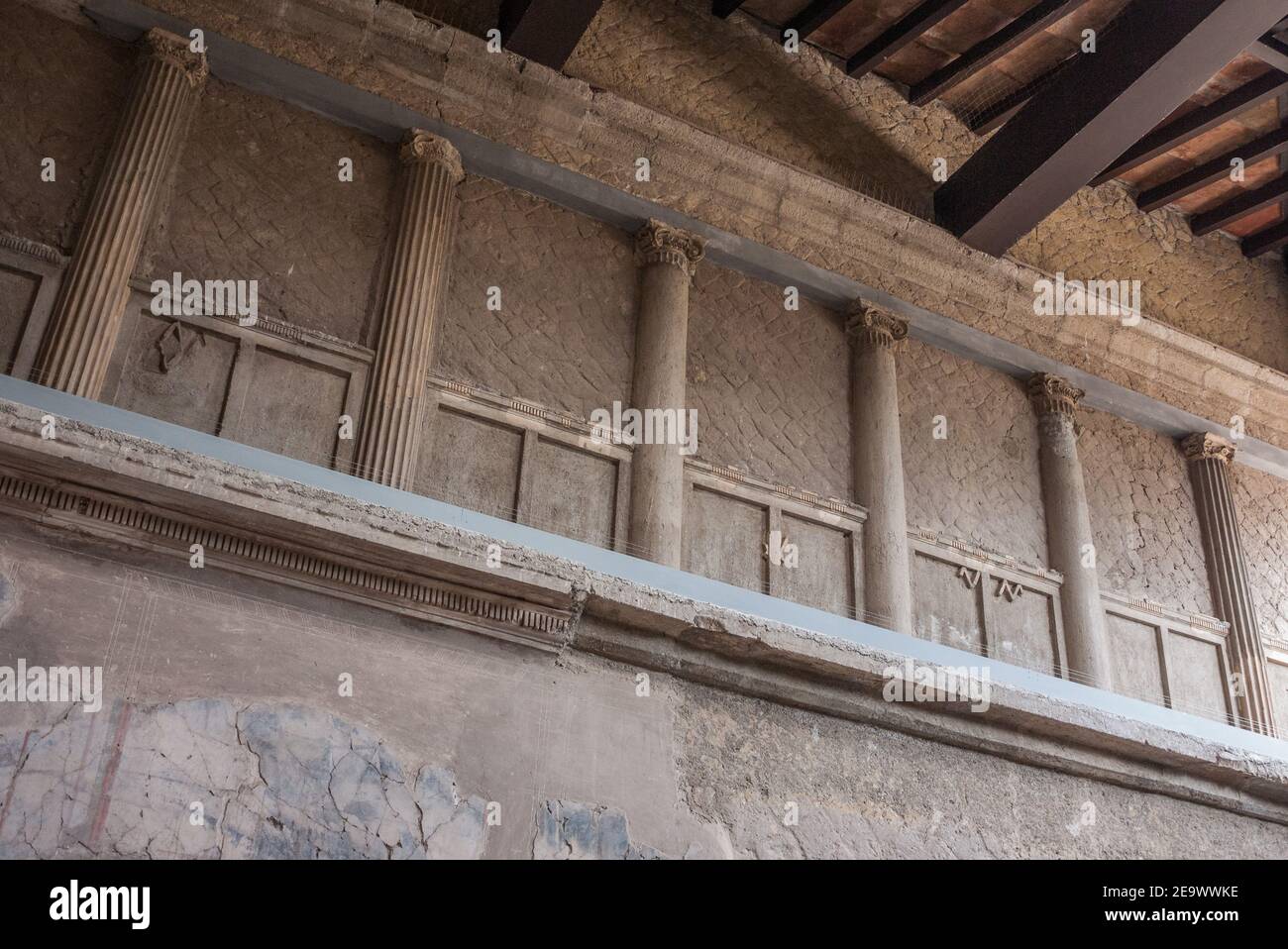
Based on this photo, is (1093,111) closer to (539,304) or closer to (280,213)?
(539,304)

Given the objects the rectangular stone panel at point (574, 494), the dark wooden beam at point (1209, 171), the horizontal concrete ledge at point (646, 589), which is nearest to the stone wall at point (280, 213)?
the rectangular stone panel at point (574, 494)

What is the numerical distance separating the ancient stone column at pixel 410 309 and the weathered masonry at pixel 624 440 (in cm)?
2

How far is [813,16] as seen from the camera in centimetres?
756

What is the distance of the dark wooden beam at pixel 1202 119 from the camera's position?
7719 millimetres

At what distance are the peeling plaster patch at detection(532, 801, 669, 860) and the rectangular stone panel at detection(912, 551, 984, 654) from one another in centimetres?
227

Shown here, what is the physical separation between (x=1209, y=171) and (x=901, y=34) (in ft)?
7.84

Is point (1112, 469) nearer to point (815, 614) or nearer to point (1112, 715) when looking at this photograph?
point (1112, 715)

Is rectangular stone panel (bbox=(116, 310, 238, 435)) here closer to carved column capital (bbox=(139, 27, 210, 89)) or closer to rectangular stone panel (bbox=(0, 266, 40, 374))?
rectangular stone panel (bbox=(0, 266, 40, 374))

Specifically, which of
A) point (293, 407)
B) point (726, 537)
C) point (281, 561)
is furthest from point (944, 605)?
point (281, 561)

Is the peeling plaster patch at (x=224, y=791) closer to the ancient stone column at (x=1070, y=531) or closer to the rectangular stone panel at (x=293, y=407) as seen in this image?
the rectangular stone panel at (x=293, y=407)

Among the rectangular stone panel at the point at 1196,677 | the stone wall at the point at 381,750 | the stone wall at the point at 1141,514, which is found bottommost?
the stone wall at the point at 381,750

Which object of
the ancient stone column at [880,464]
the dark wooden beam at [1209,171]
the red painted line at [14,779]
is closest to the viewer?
the red painted line at [14,779]

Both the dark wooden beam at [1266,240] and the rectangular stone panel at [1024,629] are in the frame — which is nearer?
the rectangular stone panel at [1024,629]

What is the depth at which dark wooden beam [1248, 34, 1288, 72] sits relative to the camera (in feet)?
24.3
